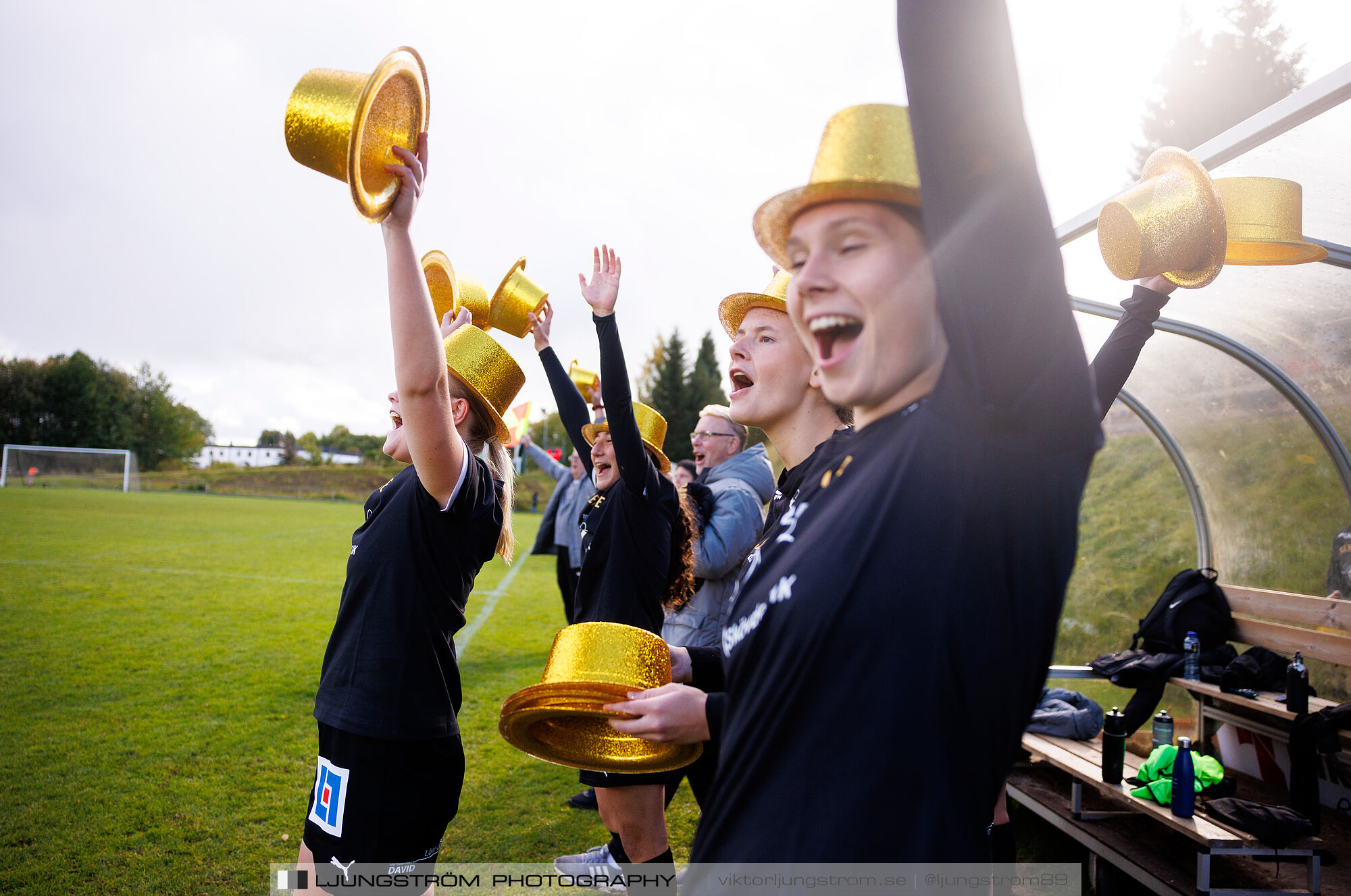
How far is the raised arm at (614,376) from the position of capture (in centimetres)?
344

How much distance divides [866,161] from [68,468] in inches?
2752

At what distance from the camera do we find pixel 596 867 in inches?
177

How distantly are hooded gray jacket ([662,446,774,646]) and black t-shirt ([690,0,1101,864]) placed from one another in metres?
3.48

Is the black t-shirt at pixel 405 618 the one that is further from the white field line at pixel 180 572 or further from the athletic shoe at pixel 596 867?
the white field line at pixel 180 572

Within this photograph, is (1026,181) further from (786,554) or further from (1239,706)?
(1239,706)

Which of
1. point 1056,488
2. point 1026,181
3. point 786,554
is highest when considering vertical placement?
point 1026,181

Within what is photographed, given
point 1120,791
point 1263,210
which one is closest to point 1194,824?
point 1120,791

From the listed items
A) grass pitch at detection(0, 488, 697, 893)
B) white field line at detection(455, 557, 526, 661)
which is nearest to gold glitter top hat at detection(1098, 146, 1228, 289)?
grass pitch at detection(0, 488, 697, 893)

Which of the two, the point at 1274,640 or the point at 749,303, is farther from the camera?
the point at 1274,640

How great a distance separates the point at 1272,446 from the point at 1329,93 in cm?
377

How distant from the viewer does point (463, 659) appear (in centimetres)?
958

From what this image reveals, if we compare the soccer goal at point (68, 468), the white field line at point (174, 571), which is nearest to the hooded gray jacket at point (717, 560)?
the white field line at point (174, 571)

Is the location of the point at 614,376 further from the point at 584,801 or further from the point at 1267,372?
the point at 1267,372

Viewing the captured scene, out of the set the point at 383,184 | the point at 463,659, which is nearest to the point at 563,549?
the point at 463,659
